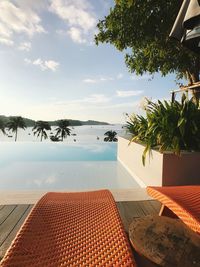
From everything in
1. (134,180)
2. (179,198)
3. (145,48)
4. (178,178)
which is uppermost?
(145,48)

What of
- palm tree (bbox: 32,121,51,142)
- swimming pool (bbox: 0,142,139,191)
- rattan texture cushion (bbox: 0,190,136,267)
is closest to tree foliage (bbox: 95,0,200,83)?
swimming pool (bbox: 0,142,139,191)

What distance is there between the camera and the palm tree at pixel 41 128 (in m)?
49.9

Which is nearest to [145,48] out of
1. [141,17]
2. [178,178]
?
[141,17]

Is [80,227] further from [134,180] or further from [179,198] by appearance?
[134,180]

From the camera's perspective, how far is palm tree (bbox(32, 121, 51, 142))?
1965 inches

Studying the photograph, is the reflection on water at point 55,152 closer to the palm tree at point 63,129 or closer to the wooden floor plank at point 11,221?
the wooden floor plank at point 11,221

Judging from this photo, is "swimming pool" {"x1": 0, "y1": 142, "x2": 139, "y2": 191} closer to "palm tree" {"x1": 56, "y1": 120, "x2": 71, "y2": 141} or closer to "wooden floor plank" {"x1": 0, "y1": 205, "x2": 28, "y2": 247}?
"wooden floor plank" {"x1": 0, "y1": 205, "x2": 28, "y2": 247}

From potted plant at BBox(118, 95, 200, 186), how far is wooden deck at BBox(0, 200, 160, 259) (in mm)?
896

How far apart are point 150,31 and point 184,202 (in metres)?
8.11

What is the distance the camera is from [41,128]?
5050 centimetres

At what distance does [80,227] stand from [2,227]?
59.4 inches

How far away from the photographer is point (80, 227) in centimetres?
182

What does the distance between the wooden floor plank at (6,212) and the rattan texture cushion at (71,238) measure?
3.96 ft

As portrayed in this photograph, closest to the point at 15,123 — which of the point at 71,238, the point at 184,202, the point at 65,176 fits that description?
the point at 65,176
